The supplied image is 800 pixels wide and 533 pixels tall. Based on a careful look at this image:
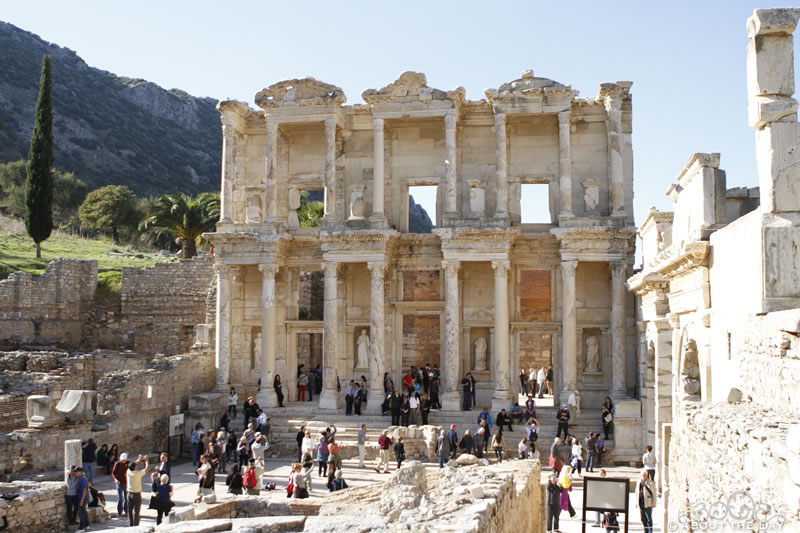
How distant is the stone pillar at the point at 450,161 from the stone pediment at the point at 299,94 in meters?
3.50

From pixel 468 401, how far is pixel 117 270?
62.7ft

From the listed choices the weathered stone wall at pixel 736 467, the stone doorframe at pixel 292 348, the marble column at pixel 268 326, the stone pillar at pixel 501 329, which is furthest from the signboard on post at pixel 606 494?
the stone doorframe at pixel 292 348

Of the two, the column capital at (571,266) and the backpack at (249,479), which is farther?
the column capital at (571,266)

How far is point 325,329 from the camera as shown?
2602 centimetres

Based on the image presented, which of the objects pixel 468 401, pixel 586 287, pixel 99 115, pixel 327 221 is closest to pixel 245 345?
pixel 327 221

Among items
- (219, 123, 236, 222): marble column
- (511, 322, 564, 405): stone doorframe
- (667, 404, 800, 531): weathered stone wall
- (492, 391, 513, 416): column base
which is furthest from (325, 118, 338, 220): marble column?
(667, 404, 800, 531): weathered stone wall

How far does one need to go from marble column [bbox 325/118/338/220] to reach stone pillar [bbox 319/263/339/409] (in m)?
1.87

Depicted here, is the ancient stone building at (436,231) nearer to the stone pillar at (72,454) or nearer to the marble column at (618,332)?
the marble column at (618,332)

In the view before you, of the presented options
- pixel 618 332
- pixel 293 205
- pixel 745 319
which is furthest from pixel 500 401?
pixel 745 319

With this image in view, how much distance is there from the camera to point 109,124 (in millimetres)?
90500

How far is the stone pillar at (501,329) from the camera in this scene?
81.1 ft

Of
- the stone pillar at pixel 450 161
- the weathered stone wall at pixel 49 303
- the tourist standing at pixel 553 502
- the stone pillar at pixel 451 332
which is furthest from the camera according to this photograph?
the weathered stone wall at pixel 49 303

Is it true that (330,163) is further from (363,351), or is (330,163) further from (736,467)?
(736,467)

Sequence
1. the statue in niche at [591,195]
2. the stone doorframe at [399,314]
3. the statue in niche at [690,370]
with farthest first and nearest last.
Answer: the stone doorframe at [399,314] < the statue in niche at [591,195] < the statue in niche at [690,370]
